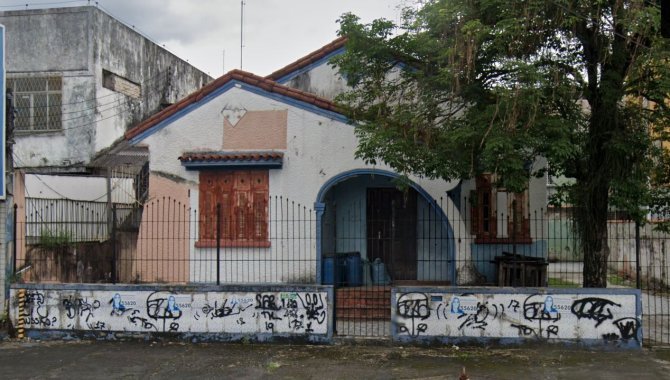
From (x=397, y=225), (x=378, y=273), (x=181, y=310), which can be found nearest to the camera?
(x=181, y=310)

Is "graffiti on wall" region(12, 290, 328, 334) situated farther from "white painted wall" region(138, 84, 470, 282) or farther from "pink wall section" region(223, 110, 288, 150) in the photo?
"pink wall section" region(223, 110, 288, 150)

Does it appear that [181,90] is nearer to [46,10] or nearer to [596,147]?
[46,10]

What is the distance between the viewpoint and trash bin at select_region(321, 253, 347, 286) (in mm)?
12859

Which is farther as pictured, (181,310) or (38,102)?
(38,102)

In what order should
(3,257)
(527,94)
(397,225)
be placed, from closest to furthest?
(527,94) < (3,257) < (397,225)

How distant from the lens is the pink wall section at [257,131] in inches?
515

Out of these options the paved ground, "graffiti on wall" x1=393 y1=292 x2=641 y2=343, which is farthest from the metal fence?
the paved ground

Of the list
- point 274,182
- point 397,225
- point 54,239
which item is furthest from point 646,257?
point 54,239

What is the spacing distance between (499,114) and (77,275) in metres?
10.6

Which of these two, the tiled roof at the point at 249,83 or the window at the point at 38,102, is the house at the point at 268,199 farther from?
the window at the point at 38,102

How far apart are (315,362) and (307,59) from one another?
30.1ft

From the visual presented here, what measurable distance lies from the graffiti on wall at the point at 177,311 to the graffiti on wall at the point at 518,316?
1495 mm

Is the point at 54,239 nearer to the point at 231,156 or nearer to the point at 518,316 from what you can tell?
the point at 231,156

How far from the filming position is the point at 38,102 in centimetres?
1952
